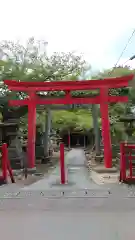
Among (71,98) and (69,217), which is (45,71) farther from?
(69,217)

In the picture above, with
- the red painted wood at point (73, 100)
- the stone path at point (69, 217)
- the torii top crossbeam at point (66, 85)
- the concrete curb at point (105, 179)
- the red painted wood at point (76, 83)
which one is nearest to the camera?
the stone path at point (69, 217)

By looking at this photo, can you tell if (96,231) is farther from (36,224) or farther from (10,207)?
(10,207)

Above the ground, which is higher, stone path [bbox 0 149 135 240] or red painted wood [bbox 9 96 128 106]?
red painted wood [bbox 9 96 128 106]

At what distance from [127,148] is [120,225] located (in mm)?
5602

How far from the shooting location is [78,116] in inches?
1259

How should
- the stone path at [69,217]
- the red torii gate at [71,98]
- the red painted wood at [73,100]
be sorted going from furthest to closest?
the red painted wood at [73,100] < the red torii gate at [71,98] < the stone path at [69,217]

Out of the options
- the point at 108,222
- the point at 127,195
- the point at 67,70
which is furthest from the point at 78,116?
the point at 108,222

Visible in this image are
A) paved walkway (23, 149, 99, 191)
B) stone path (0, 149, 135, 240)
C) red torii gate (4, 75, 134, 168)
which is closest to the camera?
stone path (0, 149, 135, 240)

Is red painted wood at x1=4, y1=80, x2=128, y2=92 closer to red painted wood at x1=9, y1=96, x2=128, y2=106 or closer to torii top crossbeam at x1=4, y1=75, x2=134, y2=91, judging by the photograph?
torii top crossbeam at x1=4, y1=75, x2=134, y2=91

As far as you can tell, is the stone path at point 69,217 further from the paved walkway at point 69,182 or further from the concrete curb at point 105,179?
the concrete curb at point 105,179

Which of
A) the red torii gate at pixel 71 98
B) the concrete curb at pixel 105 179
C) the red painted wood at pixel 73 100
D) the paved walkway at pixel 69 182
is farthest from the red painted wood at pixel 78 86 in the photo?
the concrete curb at pixel 105 179

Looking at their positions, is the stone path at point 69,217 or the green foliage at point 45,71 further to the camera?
the green foliage at point 45,71

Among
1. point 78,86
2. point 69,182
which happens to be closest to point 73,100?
point 78,86

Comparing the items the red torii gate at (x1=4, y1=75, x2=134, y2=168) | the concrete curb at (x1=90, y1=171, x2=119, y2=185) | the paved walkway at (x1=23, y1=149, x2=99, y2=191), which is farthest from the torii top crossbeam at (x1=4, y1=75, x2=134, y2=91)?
the concrete curb at (x1=90, y1=171, x2=119, y2=185)
